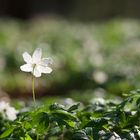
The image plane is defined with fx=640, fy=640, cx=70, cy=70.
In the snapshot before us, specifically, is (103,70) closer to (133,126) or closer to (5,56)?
(5,56)

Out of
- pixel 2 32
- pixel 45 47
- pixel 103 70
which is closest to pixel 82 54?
pixel 45 47

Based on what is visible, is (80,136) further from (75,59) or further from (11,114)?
(75,59)

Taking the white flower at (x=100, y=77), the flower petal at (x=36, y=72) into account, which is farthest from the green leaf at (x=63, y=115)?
the white flower at (x=100, y=77)

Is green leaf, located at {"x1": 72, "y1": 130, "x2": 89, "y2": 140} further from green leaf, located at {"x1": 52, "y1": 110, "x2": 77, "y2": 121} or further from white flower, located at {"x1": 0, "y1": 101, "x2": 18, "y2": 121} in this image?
white flower, located at {"x1": 0, "y1": 101, "x2": 18, "y2": 121}

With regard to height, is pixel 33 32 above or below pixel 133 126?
above

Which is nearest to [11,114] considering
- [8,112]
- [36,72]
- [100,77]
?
[8,112]

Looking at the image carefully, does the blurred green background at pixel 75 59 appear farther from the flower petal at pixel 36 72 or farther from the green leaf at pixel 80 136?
Answer: the green leaf at pixel 80 136
